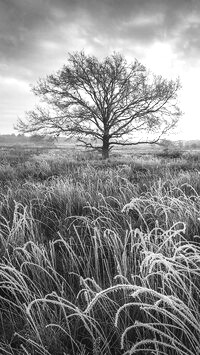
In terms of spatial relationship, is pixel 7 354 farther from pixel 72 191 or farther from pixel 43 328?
pixel 72 191

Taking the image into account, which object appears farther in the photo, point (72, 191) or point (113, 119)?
point (113, 119)

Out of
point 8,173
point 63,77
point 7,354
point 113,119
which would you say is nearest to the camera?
point 7,354

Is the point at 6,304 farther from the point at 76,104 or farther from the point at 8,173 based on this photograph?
the point at 76,104

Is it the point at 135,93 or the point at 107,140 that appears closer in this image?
the point at 135,93

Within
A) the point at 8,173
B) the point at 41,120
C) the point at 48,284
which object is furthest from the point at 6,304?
the point at 41,120

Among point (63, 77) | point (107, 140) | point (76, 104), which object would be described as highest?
point (63, 77)

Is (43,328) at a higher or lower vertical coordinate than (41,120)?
lower

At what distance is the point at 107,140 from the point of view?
1756 cm

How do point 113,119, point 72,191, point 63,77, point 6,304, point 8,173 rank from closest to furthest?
point 6,304
point 72,191
point 8,173
point 63,77
point 113,119

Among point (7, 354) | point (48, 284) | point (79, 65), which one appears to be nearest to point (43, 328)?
point (7, 354)

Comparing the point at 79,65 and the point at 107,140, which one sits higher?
the point at 79,65

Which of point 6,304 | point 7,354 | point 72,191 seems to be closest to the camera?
point 7,354

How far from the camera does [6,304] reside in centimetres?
170

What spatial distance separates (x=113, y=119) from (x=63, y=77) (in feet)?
13.2
